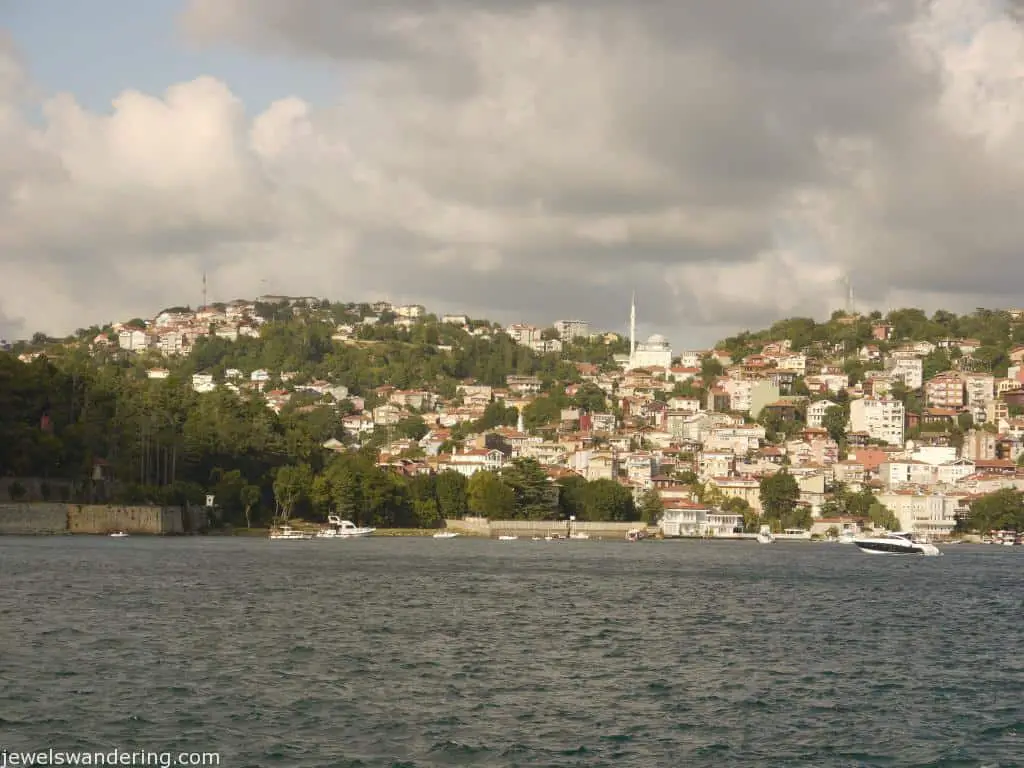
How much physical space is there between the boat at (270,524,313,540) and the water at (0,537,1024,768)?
38288mm

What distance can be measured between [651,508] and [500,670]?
9205 centimetres

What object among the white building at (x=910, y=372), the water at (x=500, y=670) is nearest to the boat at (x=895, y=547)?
the water at (x=500, y=670)

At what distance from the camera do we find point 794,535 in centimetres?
12188

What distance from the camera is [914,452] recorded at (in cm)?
15125

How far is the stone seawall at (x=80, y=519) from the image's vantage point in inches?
3059

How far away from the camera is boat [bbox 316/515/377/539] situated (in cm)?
9575

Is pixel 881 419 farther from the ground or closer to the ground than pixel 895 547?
farther from the ground

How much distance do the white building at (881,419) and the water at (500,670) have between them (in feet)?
380

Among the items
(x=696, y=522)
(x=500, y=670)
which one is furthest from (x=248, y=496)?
(x=500, y=670)

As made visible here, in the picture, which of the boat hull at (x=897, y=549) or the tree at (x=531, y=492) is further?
the tree at (x=531, y=492)

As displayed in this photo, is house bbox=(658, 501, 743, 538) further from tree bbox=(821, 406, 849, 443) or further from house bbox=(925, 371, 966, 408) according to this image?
house bbox=(925, 371, 966, 408)

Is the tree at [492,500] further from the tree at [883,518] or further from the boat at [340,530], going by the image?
the tree at [883,518]

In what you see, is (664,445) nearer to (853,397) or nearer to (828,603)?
(853,397)

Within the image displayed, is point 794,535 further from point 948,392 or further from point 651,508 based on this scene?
point 948,392
